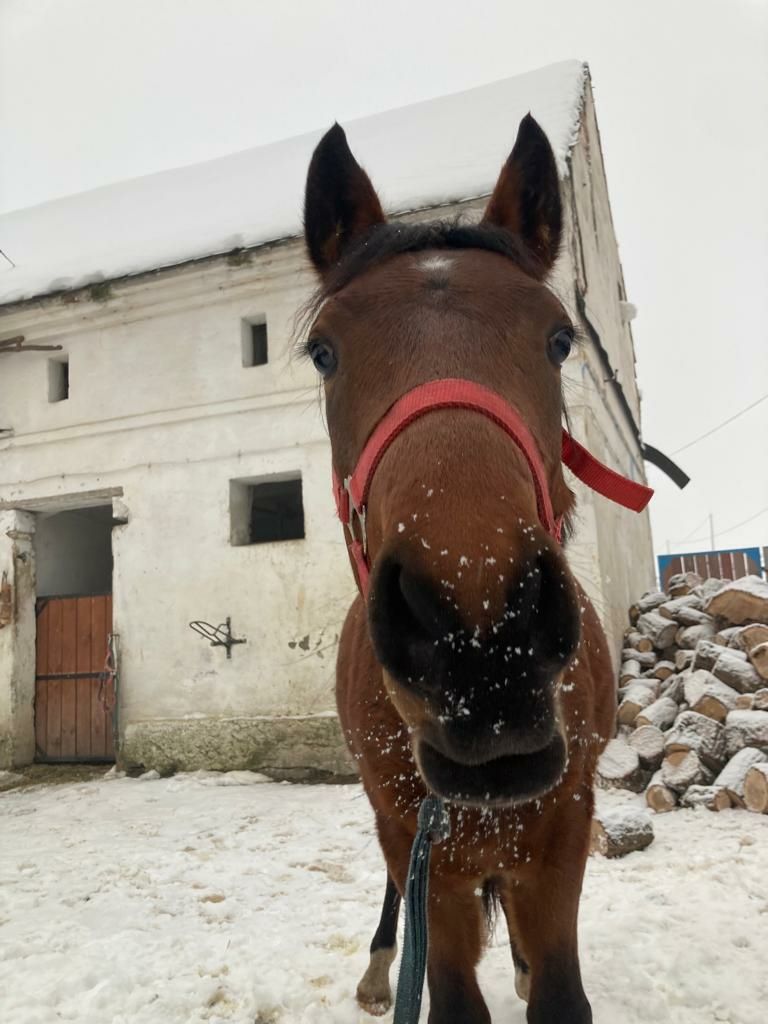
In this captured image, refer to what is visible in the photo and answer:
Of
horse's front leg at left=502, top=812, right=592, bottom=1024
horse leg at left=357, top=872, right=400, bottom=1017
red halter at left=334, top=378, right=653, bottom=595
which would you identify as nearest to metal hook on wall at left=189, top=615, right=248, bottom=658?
horse leg at left=357, top=872, right=400, bottom=1017

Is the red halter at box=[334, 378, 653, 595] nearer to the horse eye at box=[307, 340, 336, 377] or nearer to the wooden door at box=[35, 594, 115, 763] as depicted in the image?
the horse eye at box=[307, 340, 336, 377]

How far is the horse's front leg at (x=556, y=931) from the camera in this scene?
1679 millimetres

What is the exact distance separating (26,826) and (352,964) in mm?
3844

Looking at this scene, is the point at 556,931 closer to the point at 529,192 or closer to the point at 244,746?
the point at 529,192

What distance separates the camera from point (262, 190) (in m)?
9.76

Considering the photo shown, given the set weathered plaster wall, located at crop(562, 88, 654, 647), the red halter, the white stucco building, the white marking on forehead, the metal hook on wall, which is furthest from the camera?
the metal hook on wall

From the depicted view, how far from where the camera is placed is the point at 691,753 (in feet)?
15.7

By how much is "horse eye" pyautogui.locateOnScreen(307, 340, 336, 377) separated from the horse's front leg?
1221 millimetres

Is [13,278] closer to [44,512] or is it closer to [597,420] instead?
[44,512]

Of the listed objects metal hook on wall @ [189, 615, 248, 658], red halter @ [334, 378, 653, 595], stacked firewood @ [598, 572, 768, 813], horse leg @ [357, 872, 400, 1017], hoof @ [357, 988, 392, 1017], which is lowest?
hoof @ [357, 988, 392, 1017]

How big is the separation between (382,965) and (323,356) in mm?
2325

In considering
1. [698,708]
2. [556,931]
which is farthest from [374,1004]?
[698,708]

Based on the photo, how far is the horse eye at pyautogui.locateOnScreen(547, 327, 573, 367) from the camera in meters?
1.58

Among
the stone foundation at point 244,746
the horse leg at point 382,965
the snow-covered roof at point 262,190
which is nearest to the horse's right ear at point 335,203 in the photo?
the horse leg at point 382,965
